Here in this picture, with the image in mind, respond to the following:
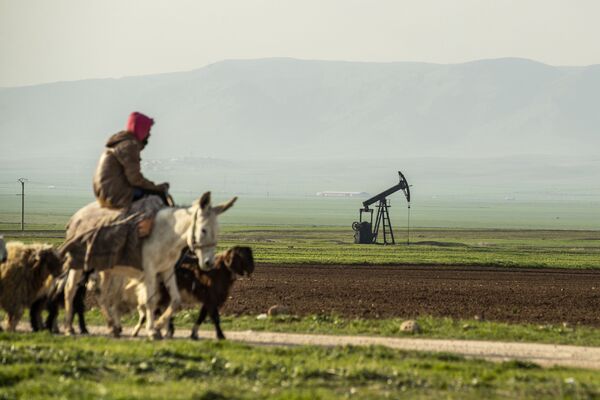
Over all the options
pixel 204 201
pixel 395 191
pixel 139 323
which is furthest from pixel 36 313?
pixel 395 191

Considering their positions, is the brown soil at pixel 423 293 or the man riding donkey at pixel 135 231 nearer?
the man riding donkey at pixel 135 231

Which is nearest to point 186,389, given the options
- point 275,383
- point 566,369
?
point 275,383

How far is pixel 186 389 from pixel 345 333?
28.1ft

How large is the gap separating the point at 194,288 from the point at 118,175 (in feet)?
7.37

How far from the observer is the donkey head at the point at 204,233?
19297mm

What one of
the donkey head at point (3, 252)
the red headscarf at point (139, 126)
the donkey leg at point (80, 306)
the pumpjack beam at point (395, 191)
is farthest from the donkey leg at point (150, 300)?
the pumpjack beam at point (395, 191)

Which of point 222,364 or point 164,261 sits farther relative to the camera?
point 164,261

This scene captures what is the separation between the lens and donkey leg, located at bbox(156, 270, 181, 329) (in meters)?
20.1

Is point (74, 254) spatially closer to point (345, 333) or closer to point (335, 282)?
point (345, 333)

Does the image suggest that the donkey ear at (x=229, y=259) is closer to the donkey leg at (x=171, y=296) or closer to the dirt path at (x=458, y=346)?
the donkey leg at (x=171, y=296)

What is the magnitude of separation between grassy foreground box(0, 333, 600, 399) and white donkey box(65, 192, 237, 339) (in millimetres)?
1628

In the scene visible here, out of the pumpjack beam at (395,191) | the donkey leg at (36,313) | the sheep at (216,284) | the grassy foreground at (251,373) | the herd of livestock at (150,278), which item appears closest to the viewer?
the grassy foreground at (251,373)

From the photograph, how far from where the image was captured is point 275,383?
15.2m

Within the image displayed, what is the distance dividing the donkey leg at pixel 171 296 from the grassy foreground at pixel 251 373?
1.67 m
